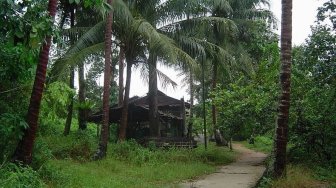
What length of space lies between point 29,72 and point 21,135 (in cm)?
216

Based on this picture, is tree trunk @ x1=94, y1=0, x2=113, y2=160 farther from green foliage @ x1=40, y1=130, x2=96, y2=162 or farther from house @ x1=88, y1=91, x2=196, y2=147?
house @ x1=88, y1=91, x2=196, y2=147

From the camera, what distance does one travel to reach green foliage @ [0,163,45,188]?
293 inches

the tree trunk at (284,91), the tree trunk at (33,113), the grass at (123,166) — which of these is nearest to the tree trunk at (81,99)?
the grass at (123,166)

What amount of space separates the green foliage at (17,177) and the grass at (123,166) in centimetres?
105

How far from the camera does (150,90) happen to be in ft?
70.6

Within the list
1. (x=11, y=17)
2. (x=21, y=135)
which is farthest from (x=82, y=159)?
(x=11, y=17)

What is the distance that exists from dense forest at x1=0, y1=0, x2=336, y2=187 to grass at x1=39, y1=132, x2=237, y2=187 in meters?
Result: 0.04

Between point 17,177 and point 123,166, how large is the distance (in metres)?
6.77

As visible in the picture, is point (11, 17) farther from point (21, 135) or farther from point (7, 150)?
point (7, 150)

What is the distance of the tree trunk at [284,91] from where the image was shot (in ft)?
33.2

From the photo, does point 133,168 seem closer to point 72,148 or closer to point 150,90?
point 72,148

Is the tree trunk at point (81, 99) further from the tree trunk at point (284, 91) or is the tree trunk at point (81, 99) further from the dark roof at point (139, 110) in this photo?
the tree trunk at point (284, 91)

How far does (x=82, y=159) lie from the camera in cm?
1486

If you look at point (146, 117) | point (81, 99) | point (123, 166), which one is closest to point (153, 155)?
point (123, 166)
